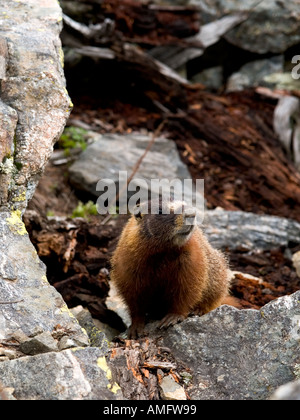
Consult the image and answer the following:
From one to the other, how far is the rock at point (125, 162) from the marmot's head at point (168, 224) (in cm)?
303

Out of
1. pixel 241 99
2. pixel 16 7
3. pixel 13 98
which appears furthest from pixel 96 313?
pixel 241 99

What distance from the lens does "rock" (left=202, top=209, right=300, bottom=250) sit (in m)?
8.61

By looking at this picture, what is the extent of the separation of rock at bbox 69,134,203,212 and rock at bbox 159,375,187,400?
4.72 metres

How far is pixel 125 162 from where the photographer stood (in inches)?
382

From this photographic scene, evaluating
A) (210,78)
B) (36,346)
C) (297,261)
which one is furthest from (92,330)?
(210,78)

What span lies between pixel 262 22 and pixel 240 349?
1011 cm

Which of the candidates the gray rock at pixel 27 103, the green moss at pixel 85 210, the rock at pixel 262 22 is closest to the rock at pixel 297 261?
the green moss at pixel 85 210

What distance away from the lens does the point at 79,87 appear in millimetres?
11477

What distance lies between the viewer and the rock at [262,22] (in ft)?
42.1

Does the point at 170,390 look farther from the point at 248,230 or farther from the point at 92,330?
the point at 248,230

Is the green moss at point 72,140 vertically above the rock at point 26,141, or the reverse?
the rock at point 26,141

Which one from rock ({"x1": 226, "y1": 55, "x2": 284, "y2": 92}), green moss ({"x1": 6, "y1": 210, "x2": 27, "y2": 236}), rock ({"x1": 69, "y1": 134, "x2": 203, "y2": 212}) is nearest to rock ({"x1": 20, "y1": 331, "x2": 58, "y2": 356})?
green moss ({"x1": 6, "y1": 210, "x2": 27, "y2": 236})

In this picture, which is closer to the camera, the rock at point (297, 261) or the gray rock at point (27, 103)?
the gray rock at point (27, 103)

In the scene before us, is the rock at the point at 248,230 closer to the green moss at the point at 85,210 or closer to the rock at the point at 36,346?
the green moss at the point at 85,210
